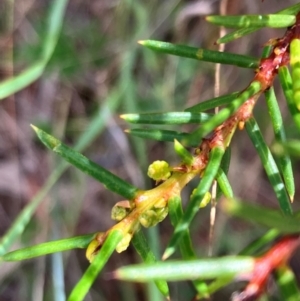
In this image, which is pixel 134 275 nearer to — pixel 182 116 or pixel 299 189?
pixel 182 116

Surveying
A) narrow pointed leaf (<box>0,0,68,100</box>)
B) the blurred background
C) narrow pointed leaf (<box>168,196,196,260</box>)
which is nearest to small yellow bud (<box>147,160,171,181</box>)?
narrow pointed leaf (<box>168,196,196,260</box>)

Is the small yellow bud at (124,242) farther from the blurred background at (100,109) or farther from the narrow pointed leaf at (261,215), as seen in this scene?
the blurred background at (100,109)

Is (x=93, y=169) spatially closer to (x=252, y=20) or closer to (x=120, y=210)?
(x=120, y=210)

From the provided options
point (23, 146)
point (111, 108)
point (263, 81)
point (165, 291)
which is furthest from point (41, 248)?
point (23, 146)

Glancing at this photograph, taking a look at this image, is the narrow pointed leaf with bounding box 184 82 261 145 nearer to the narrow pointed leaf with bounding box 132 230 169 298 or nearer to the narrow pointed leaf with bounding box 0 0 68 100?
the narrow pointed leaf with bounding box 132 230 169 298

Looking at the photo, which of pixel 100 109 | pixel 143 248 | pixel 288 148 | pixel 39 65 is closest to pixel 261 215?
pixel 288 148

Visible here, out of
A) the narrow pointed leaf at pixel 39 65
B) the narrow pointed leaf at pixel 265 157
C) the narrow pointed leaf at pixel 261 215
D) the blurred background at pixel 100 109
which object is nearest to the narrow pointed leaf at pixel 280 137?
the narrow pointed leaf at pixel 265 157
